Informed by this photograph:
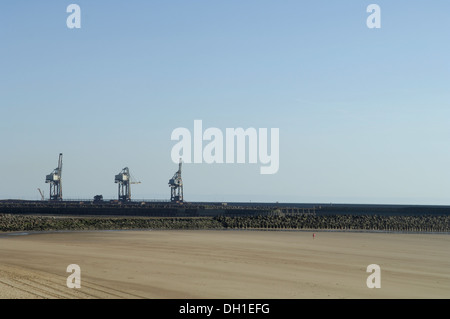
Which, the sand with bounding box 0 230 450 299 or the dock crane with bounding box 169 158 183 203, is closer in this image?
the sand with bounding box 0 230 450 299

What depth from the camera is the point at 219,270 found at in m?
28.0

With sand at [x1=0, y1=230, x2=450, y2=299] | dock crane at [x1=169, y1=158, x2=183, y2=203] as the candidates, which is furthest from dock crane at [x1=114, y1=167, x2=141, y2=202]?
sand at [x1=0, y1=230, x2=450, y2=299]

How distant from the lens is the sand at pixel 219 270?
71.9 feet

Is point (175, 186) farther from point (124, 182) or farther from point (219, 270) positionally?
point (219, 270)

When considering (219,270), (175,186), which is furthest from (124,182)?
(219,270)

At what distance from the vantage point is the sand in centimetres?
2192

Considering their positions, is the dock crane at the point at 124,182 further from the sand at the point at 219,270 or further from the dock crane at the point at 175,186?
the sand at the point at 219,270

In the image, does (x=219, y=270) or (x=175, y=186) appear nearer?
(x=219, y=270)

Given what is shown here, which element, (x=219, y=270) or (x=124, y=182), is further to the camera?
(x=124, y=182)

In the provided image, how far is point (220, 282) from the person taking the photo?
24266 millimetres

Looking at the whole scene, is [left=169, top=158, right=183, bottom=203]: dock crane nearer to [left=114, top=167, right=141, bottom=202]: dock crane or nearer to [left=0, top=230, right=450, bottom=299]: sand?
[left=114, top=167, right=141, bottom=202]: dock crane
